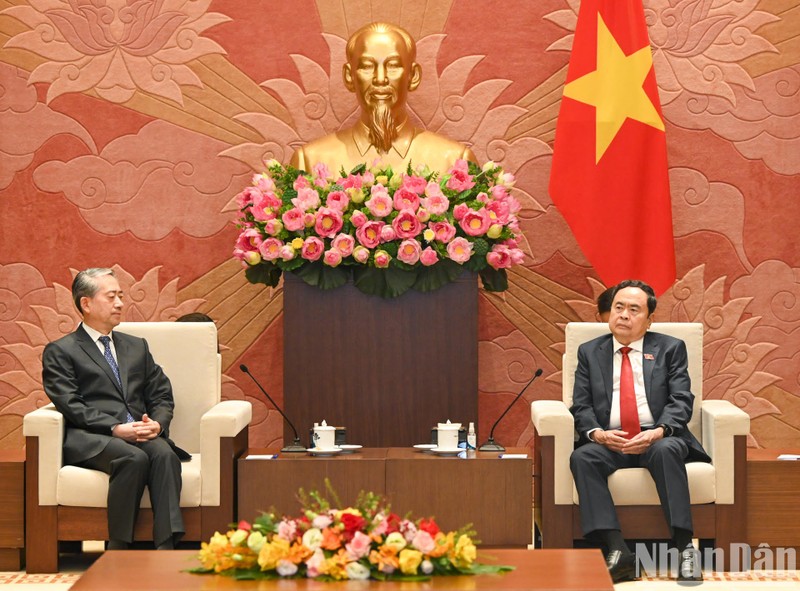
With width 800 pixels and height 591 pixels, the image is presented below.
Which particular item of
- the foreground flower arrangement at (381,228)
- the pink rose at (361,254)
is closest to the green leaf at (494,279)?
the foreground flower arrangement at (381,228)

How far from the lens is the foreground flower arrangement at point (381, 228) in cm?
528

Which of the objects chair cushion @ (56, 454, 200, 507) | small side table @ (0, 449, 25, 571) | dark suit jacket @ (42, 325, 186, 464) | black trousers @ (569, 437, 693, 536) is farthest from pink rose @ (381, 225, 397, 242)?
small side table @ (0, 449, 25, 571)

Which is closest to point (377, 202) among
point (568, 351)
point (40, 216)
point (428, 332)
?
point (428, 332)

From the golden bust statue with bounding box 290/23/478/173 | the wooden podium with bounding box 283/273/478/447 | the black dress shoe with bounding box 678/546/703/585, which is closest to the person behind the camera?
the black dress shoe with bounding box 678/546/703/585

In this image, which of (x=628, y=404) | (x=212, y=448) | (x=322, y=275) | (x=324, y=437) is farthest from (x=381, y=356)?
(x=628, y=404)

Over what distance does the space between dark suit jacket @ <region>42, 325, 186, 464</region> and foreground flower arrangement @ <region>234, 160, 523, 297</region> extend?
2.28 feet

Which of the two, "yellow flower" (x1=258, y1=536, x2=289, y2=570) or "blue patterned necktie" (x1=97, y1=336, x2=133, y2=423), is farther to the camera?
"blue patterned necktie" (x1=97, y1=336, x2=133, y2=423)

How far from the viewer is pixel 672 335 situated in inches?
210

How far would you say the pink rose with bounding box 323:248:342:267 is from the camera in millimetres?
5270

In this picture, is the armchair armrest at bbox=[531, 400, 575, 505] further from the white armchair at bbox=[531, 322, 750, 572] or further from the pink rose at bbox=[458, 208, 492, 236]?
the pink rose at bbox=[458, 208, 492, 236]

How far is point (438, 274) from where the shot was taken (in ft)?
17.9

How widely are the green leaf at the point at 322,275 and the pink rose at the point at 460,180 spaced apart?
621 millimetres

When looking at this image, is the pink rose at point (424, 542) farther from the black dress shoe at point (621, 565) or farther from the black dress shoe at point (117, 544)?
the black dress shoe at point (117, 544)

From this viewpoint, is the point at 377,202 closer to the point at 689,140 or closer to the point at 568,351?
the point at 568,351
